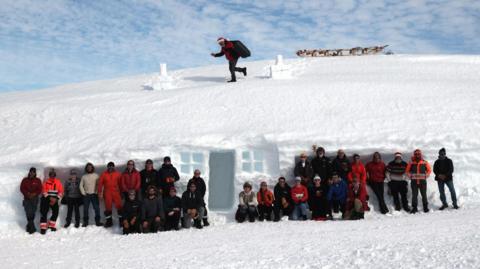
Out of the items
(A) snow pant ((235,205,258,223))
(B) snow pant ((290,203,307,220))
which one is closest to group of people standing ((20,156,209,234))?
(A) snow pant ((235,205,258,223))

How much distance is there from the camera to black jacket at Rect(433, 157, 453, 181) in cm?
910

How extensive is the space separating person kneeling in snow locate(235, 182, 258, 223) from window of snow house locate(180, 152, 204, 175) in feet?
4.42

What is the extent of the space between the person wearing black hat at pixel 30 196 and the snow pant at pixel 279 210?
4994 mm

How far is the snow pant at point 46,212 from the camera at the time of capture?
9219 millimetres

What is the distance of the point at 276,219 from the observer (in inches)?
362

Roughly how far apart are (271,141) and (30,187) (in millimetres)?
5273

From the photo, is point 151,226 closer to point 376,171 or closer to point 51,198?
point 51,198

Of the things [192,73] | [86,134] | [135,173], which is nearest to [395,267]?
[135,173]

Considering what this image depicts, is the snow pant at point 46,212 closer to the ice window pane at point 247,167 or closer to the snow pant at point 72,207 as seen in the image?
the snow pant at point 72,207

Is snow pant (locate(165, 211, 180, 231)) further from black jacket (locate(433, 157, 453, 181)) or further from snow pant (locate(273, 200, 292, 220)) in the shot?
black jacket (locate(433, 157, 453, 181))

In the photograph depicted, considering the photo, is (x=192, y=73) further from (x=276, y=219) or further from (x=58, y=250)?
(x=58, y=250)

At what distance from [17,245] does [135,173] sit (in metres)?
2.54

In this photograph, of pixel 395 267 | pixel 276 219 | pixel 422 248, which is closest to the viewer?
pixel 395 267

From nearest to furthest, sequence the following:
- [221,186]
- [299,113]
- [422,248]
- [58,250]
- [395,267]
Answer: [395,267] → [422,248] → [58,250] → [221,186] → [299,113]
